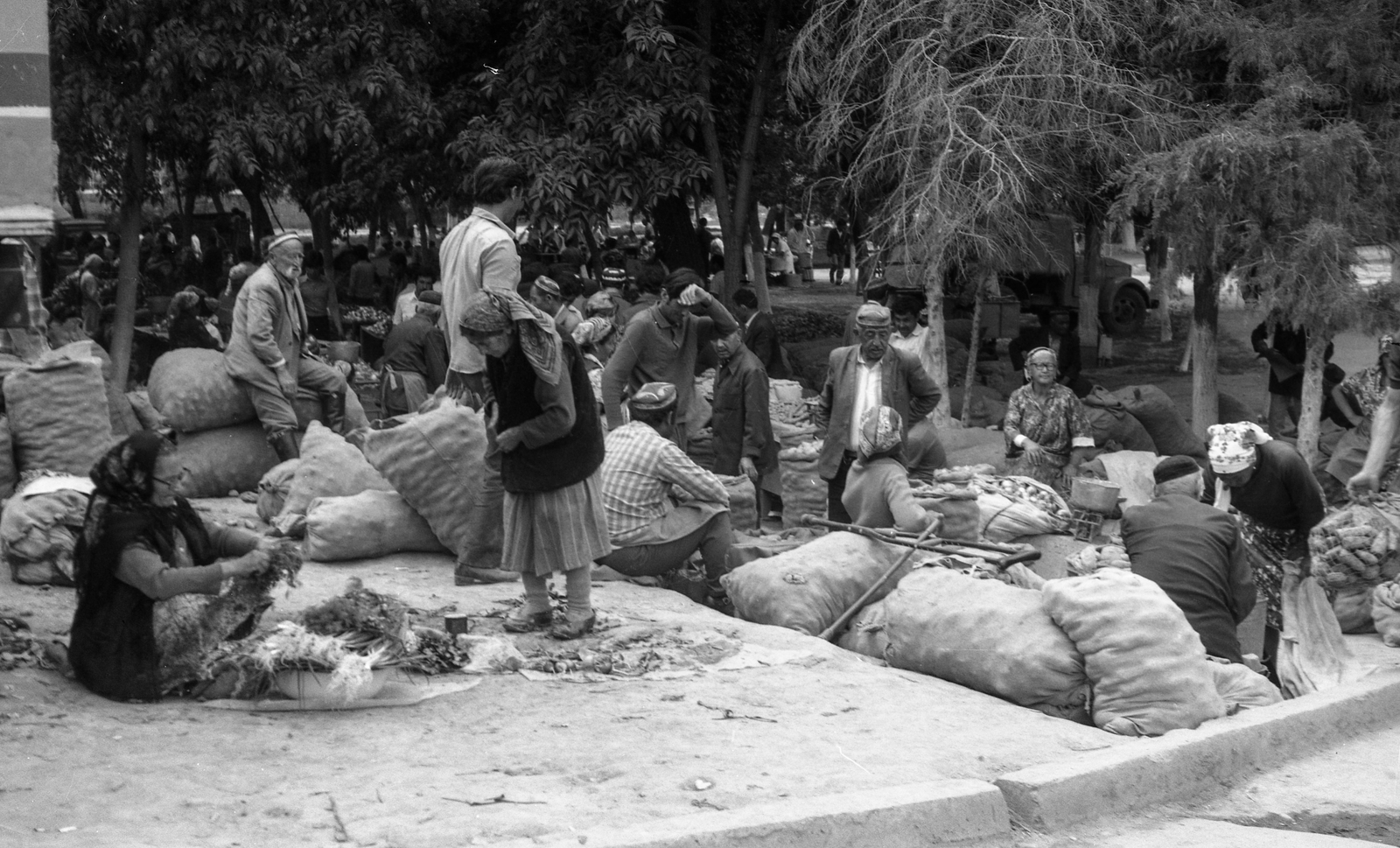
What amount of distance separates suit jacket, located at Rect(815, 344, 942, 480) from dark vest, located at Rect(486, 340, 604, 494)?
2548 mm

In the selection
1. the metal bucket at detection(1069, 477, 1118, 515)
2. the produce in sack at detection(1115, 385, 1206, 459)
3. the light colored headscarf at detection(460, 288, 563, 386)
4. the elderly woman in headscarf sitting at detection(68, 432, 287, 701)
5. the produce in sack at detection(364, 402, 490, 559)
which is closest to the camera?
the elderly woman in headscarf sitting at detection(68, 432, 287, 701)

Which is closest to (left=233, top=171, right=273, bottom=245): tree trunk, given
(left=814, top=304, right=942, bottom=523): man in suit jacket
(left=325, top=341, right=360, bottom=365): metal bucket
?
(left=325, top=341, right=360, bottom=365): metal bucket

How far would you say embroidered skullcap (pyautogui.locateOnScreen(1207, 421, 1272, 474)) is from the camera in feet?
21.1

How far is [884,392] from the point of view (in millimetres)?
8180

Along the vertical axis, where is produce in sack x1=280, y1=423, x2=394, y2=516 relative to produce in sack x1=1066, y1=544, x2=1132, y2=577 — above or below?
above

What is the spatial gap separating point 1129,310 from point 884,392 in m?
15.1

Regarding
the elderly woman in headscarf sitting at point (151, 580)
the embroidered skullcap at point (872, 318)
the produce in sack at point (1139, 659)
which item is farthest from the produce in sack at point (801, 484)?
the elderly woman in headscarf sitting at point (151, 580)

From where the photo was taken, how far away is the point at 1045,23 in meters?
11.3

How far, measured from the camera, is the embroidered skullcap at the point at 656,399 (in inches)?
290

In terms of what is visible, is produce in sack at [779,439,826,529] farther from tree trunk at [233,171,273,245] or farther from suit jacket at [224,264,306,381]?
tree trunk at [233,171,273,245]

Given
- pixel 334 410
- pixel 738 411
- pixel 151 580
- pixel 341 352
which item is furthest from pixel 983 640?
pixel 341 352

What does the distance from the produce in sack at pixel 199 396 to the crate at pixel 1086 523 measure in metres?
4.95

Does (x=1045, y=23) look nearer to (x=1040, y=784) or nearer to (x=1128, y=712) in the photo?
(x=1128, y=712)

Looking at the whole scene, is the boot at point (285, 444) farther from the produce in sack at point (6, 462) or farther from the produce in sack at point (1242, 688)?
the produce in sack at point (1242, 688)
